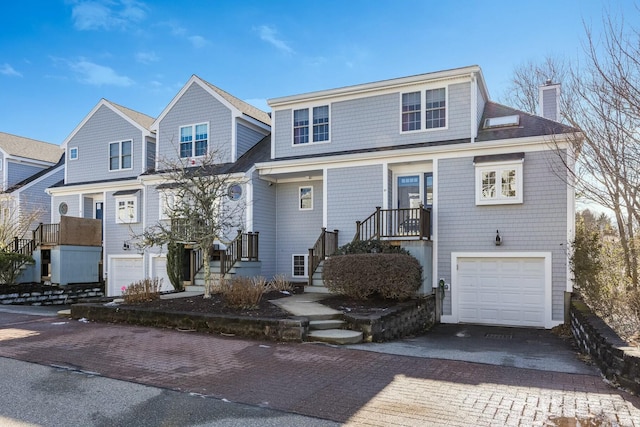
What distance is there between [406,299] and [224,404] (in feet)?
24.9

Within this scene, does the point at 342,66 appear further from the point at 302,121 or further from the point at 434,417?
the point at 434,417

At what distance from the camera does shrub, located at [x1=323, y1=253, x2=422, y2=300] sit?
1140 centimetres

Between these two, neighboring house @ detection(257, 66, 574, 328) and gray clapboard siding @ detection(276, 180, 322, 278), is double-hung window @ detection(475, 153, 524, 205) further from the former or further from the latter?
gray clapboard siding @ detection(276, 180, 322, 278)

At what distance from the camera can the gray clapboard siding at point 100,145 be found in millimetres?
19703

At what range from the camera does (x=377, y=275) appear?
1145 cm

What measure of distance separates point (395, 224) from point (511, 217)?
11.3 ft

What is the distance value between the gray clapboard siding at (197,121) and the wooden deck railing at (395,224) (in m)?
6.41

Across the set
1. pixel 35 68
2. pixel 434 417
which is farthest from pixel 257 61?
pixel 434 417

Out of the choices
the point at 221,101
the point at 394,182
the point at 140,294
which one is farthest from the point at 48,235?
the point at 394,182

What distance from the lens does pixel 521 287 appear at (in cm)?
1261

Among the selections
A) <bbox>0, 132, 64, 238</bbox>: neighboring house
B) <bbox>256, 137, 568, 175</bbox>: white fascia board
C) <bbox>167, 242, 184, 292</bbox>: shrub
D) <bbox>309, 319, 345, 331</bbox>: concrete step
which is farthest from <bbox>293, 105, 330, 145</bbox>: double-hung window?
<bbox>0, 132, 64, 238</bbox>: neighboring house

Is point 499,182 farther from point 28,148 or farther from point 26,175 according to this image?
point 28,148

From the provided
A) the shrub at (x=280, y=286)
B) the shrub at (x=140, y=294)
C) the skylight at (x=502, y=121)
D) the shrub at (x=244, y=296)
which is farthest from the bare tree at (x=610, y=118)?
the shrub at (x=140, y=294)

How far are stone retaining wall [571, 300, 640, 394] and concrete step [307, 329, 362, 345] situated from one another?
13.2 feet
